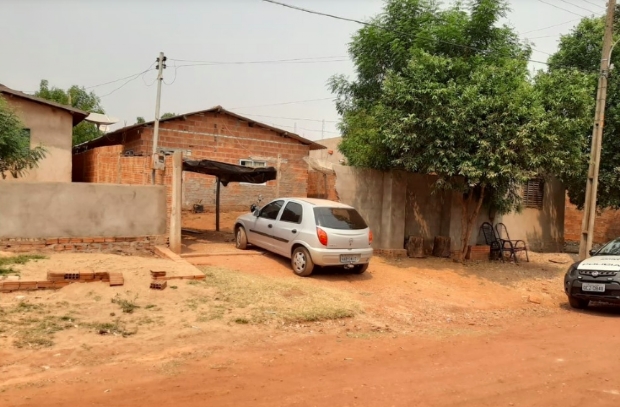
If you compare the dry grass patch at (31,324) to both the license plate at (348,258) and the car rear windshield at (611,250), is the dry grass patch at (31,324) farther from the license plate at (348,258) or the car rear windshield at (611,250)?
the car rear windshield at (611,250)

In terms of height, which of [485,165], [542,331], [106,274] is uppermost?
[485,165]

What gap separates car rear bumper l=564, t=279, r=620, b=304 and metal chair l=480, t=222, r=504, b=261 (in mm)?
4803

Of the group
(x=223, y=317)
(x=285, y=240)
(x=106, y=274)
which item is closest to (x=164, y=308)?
(x=223, y=317)

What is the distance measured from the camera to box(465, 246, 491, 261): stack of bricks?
13.8 metres

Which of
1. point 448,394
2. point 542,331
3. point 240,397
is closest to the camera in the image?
point 240,397

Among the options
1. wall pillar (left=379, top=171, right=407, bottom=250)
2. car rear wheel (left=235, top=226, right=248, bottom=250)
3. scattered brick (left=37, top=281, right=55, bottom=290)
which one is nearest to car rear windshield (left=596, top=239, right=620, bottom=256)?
wall pillar (left=379, top=171, right=407, bottom=250)

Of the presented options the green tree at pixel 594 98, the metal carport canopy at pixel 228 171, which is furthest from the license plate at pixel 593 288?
the metal carport canopy at pixel 228 171

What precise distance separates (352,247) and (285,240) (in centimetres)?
142

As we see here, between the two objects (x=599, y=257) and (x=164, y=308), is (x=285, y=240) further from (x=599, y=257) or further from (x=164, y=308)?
(x=599, y=257)

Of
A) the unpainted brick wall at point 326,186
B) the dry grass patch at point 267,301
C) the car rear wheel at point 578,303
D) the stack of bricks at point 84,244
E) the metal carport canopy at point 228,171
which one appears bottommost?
the car rear wheel at point 578,303

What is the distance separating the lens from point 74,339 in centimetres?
574

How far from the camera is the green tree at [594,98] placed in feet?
49.7

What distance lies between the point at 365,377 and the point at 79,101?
2975 centimetres

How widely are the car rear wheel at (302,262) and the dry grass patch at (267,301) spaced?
39 cm
